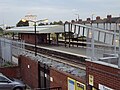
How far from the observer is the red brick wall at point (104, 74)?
350 inches

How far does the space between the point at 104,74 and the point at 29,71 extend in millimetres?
11668

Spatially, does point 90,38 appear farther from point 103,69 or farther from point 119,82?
point 119,82

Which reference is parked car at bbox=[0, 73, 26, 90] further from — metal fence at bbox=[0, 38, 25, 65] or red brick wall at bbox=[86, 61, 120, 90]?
red brick wall at bbox=[86, 61, 120, 90]

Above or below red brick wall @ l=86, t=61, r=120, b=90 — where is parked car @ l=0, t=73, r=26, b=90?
below

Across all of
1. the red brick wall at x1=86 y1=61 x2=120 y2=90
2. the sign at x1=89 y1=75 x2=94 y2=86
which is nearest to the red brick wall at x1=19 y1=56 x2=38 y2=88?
the sign at x1=89 y1=75 x2=94 y2=86

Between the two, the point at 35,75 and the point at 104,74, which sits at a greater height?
the point at 104,74

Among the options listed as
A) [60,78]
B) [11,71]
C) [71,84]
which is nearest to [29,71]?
[11,71]

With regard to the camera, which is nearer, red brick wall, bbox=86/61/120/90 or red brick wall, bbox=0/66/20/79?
red brick wall, bbox=86/61/120/90

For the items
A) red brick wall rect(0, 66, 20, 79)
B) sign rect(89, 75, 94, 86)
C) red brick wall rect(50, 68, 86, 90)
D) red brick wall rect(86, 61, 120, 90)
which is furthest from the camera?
red brick wall rect(0, 66, 20, 79)

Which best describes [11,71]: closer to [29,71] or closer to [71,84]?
[29,71]

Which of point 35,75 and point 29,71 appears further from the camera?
point 29,71

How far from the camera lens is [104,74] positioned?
948cm

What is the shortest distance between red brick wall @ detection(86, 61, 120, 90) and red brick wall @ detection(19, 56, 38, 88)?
8.79 m

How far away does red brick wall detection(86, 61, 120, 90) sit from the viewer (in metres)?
8.90
